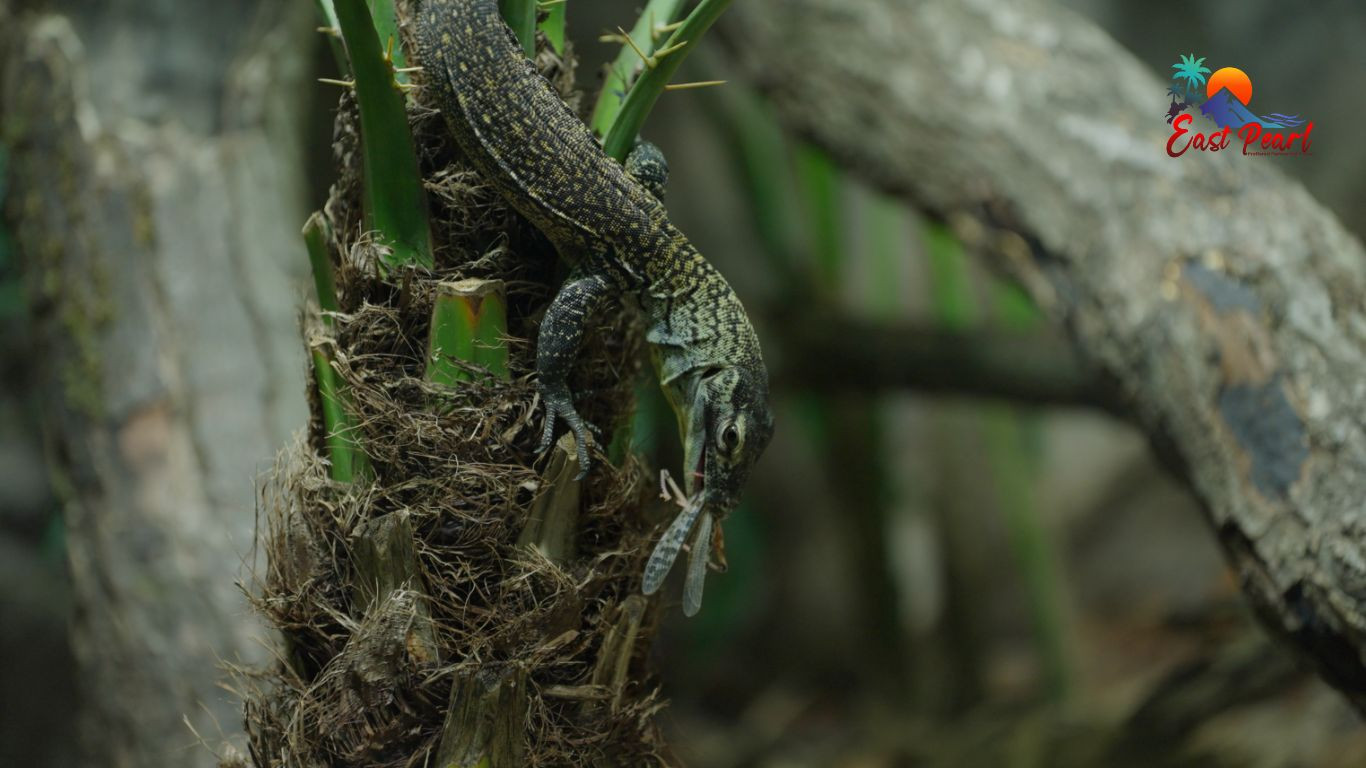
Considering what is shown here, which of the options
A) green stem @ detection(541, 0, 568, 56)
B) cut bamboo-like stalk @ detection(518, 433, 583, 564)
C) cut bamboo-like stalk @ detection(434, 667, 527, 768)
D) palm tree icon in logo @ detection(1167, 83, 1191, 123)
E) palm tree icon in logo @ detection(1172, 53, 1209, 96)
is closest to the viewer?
cut bamboo-like stalk @ detection(434, 667, 527, 768)

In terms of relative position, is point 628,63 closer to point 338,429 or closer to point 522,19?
point 522,19

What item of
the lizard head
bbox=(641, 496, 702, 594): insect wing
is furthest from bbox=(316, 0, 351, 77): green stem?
bbox=(641, 496, 702, 594): insect wing

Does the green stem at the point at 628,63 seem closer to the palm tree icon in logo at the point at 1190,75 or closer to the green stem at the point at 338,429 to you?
the green stem at the point at 338,429

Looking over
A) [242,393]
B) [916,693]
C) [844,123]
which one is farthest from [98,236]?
[916,693]

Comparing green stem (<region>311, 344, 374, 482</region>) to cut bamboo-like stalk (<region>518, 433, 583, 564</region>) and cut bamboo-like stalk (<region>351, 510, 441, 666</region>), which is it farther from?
cut bamboo-like stalk (<region>518, 433, 583, 564</region>)

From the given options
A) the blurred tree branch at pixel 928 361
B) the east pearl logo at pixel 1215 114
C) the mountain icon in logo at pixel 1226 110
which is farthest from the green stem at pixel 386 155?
the blurred tree branch at pixel 928 361

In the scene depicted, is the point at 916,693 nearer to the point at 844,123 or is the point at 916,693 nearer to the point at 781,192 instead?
the point at 781,192

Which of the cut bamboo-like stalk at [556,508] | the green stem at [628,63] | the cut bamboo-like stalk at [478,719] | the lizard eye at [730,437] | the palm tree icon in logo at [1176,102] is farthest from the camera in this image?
the palm tree icon in logo at [1176,102]
